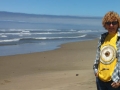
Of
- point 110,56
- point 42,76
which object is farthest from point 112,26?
point 42,76

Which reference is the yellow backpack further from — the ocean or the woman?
the ocean

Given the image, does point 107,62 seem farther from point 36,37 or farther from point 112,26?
point 36,37

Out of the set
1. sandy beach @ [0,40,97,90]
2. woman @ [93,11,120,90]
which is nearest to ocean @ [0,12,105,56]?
sandy beach @ [0,40,97,90]

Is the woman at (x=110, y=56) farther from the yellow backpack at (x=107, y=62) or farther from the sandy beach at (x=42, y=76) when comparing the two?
the sandy beach at (x=42, y=76)

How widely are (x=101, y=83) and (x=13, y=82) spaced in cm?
430

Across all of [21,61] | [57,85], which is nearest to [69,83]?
[57,85]

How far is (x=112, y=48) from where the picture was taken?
3.28 meters

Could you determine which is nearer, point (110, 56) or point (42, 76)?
point (110, 56)

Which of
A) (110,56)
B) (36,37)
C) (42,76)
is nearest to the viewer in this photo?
(110,56)

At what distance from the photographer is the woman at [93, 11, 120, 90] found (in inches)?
128

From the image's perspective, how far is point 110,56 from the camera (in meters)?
3.28

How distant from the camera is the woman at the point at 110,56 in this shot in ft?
10.7

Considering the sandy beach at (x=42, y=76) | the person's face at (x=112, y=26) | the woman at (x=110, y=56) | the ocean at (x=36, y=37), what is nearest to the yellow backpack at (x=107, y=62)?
the woman at (x=110, y=56)

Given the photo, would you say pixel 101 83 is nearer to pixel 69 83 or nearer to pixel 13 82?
pixel 69 83
